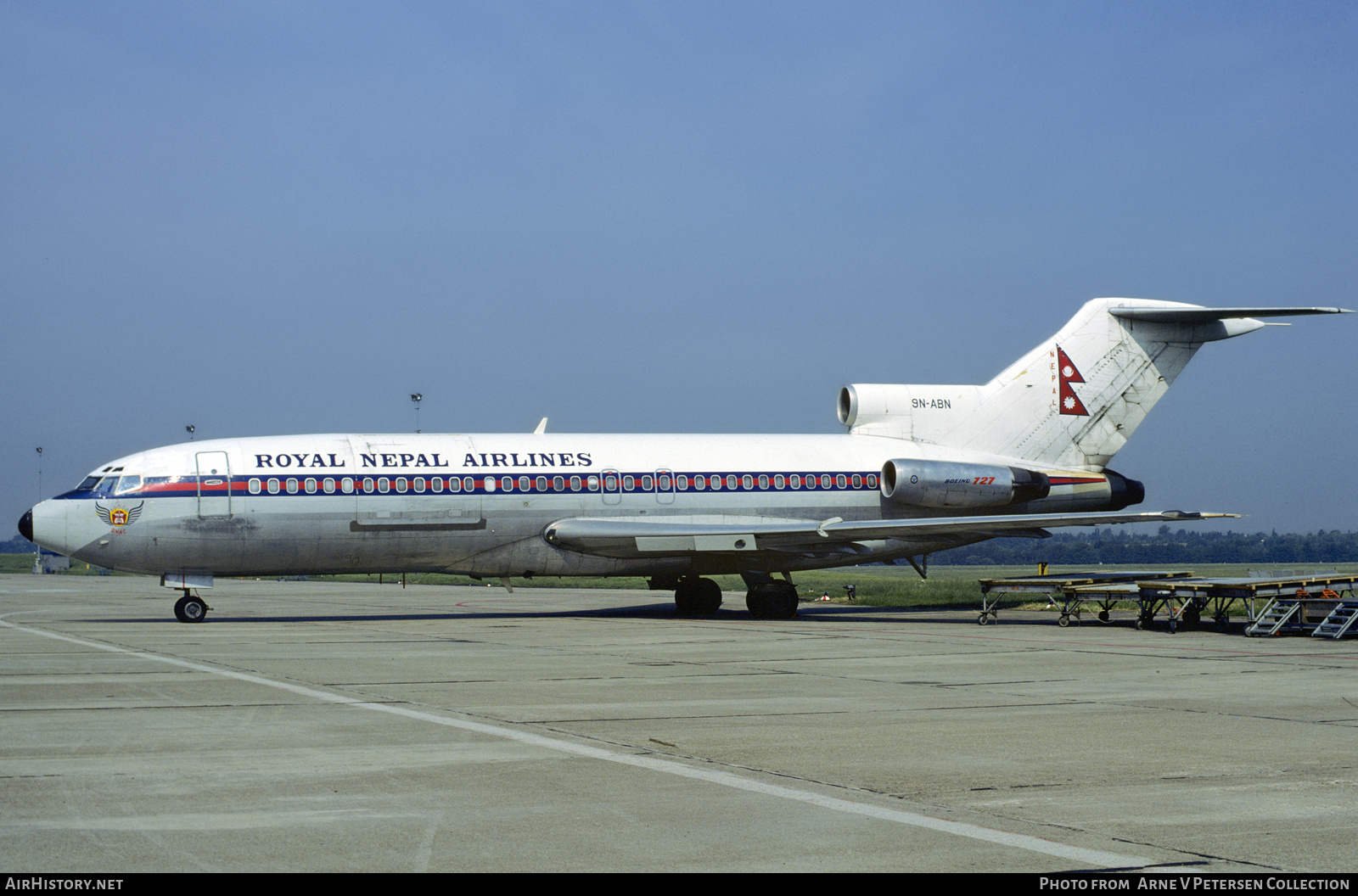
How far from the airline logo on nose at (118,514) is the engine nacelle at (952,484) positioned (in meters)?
16.8

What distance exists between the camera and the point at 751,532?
28.5m

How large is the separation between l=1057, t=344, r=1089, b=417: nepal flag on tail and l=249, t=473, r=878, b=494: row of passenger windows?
18.9 ft

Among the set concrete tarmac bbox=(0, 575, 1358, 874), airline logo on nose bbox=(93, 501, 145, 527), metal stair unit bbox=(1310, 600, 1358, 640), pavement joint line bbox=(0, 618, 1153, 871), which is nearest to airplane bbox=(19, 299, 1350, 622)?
airline logo on nose bbox=(93, 501, 145, 527)

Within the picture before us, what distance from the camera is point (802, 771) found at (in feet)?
29.4

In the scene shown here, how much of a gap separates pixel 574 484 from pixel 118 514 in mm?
9352

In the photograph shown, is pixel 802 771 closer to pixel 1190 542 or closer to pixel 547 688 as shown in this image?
pixel 547 688

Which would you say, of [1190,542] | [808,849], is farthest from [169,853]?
[1190,542]

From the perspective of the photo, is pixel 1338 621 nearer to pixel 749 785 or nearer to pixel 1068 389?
pixel 1068 389

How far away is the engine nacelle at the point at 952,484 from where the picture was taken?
30.8 m

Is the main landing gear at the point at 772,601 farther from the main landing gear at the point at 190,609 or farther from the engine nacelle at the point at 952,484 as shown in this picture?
the main landing gear at the point at 190,609

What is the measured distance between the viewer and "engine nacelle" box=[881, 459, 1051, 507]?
101 feet

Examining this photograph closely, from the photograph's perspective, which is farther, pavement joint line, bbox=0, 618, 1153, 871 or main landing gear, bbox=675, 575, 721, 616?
main landing gear, bbox=675, 575, 721, 616

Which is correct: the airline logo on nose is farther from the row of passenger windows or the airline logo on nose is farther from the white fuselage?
the row of passenger windows

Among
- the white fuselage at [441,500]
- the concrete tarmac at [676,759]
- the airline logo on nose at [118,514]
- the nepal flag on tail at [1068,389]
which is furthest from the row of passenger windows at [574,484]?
the concrete tarmac at [676,759]
